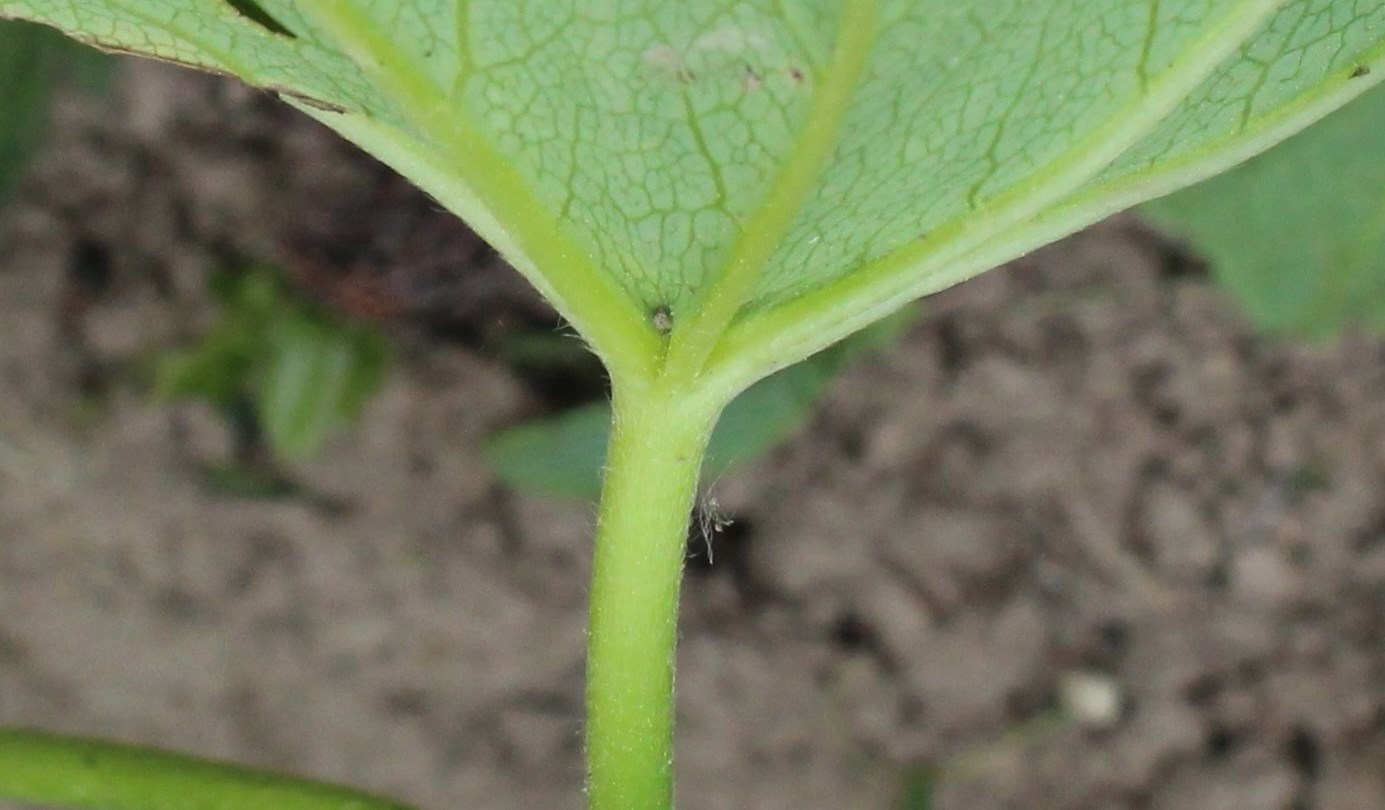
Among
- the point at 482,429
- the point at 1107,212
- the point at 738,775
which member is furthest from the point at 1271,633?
the point at 1107,212

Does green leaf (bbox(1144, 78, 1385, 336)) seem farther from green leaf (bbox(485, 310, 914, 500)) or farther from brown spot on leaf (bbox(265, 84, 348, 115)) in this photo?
brown spot on leaf (bbox(265, 84, 348, 115))

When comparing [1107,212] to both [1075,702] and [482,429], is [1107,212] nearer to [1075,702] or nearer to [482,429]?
[482,429]

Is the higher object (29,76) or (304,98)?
(29,76)

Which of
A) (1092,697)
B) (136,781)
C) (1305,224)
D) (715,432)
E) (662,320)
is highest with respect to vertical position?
(1305,224)

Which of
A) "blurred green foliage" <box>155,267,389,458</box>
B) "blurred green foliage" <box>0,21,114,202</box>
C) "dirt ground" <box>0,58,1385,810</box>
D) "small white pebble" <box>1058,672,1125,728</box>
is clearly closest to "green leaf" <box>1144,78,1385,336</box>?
"dirt ground" <box>0,58,1385,810</box>

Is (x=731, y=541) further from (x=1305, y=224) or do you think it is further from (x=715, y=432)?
(x=1305, y=224)

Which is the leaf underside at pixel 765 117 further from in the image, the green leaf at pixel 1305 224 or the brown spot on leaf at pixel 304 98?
the green leaf at pixel 1305 224

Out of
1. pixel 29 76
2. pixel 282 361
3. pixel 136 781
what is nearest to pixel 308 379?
pixel 282 361
